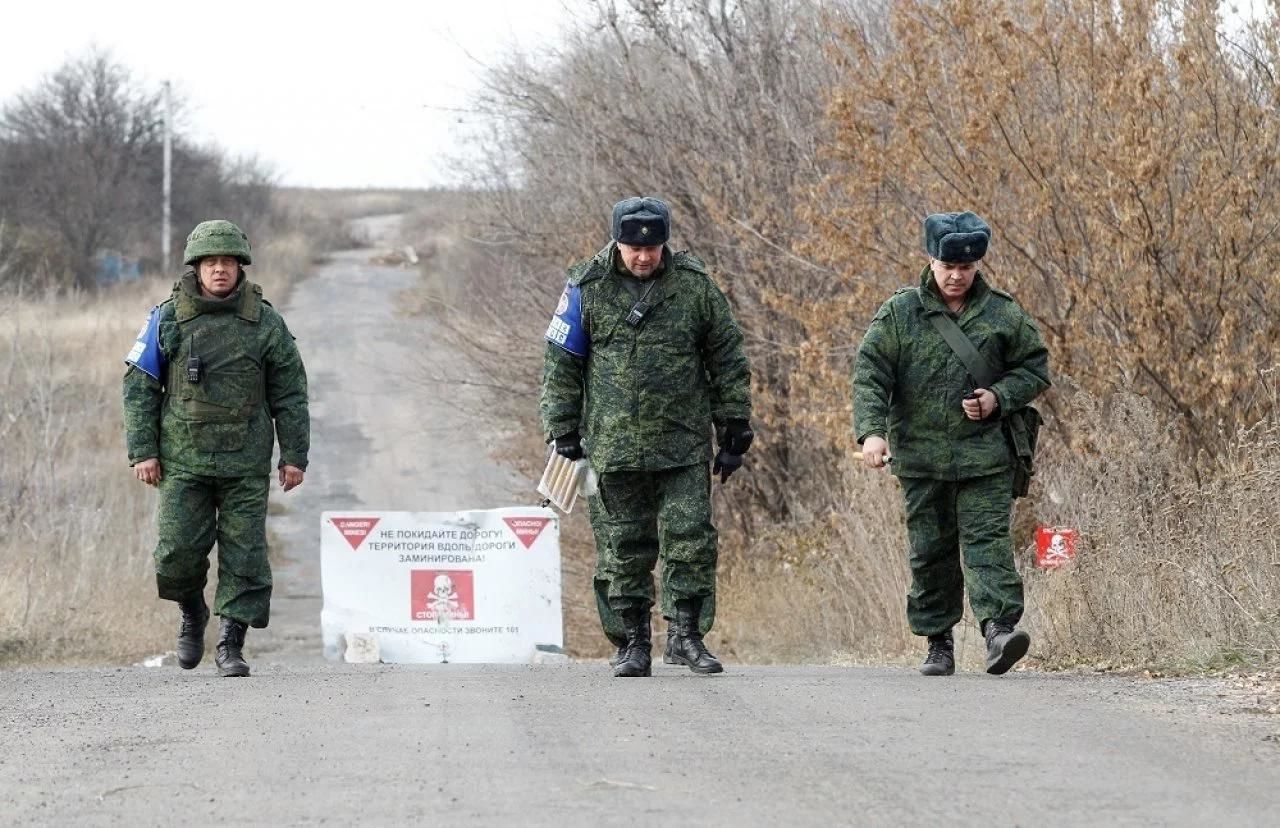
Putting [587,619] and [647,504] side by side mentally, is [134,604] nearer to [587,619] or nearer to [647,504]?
[587,619]

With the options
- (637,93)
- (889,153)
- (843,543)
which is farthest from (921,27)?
(637,93)

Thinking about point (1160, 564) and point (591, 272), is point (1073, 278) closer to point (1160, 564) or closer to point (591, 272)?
point (1160, 564)

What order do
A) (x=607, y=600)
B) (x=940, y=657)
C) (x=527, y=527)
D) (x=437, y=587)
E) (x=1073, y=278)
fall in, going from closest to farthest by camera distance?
(x=940, y=657) → (x=607, y=600) → (x=1073, y=278) → (x=437, y=587) → (x=527, y=527)

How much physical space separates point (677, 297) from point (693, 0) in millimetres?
12904

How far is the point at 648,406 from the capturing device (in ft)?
29.5

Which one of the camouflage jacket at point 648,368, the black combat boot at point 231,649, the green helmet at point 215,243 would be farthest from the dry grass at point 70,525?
the camouflage jacket at point 648,368

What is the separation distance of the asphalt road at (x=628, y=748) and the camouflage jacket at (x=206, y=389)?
3.46 ft

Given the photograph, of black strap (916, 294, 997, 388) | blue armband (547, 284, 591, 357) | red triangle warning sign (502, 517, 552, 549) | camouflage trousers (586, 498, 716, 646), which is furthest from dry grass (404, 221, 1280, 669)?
blue armband (547, 284, 591, 357)

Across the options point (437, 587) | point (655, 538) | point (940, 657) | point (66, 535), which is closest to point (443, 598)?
point (437, 587)

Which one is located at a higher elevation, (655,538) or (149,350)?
(149,350)

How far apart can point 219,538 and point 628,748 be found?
3.91 metres

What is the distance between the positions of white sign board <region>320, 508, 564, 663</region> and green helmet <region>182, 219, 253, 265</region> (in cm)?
439

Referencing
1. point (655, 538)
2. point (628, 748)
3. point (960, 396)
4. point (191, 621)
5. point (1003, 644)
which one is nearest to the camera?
point (628, 748)

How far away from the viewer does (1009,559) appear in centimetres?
894
